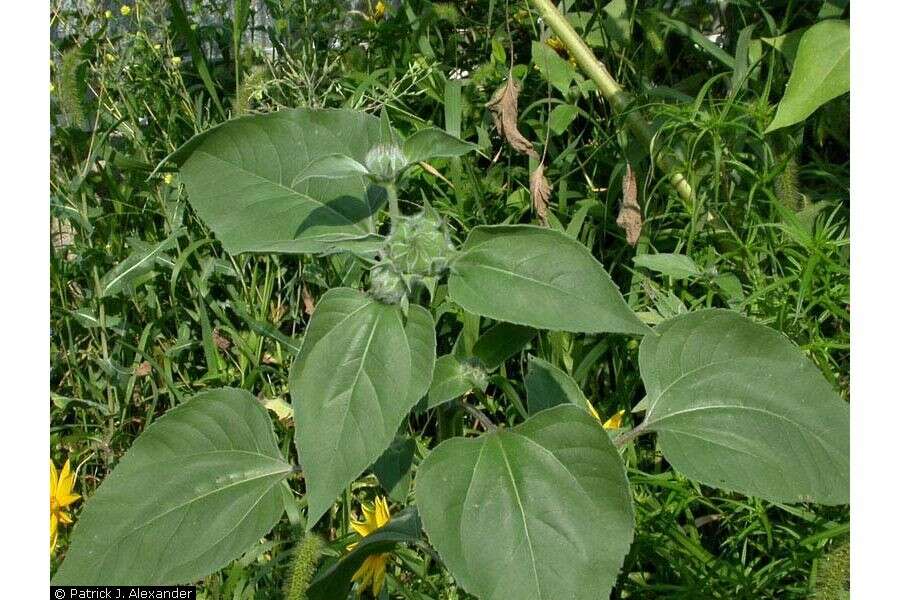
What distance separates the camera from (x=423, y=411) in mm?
1170

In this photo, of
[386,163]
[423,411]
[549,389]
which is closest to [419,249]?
[386,163]

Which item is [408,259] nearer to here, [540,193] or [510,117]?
[540,193]

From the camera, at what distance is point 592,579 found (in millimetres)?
993

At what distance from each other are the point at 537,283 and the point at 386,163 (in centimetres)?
24

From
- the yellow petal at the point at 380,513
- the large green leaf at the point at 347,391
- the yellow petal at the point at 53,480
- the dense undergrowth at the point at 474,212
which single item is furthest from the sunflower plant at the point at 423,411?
the yellow petal at the point at 53,480

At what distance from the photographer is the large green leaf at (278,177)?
1233 millimetres

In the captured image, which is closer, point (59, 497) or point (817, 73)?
point (817, 73)

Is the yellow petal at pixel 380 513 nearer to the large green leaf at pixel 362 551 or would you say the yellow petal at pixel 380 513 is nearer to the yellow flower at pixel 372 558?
the yellow flower at pixel 372 558

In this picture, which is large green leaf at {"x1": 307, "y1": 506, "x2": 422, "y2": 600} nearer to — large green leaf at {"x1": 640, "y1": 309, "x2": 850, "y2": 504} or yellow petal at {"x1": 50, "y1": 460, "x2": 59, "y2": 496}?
large green leaf at {"x1": 640, "y1": 309, "x2": 850, "y2": 504}

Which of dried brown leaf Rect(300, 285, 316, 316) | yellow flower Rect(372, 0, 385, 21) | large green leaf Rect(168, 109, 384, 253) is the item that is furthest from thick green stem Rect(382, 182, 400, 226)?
yellow flower Rect(372, 0, 385, 21)

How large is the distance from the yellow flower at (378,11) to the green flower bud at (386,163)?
1.41 metres

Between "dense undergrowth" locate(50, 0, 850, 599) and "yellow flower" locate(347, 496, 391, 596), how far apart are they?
0.18 feet

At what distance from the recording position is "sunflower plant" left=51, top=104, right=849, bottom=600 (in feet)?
3.29

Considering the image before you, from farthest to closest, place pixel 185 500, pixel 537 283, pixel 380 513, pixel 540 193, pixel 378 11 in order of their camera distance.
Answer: pixel 378 11, pixel 540 193, pixel 380 513, pixel 185 500, pixel 537 283
